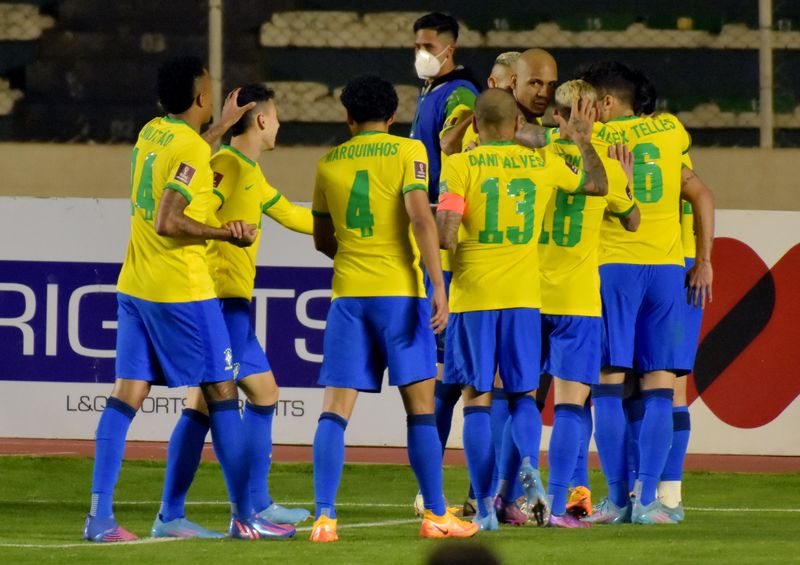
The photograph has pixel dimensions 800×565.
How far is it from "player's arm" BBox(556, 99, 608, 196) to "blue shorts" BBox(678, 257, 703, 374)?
0.96 meters

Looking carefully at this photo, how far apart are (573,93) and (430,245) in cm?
115

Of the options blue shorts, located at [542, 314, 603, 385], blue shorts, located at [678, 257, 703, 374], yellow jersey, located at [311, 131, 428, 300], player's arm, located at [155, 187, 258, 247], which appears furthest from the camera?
blue shorts, located at [678, 257, 703, 374]

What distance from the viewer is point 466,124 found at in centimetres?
711

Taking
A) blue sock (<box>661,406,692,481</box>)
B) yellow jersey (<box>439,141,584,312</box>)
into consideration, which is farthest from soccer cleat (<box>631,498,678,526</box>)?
yellow jersey (<box>439,141,584,312</box>)

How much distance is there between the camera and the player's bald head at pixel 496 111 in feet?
20.5

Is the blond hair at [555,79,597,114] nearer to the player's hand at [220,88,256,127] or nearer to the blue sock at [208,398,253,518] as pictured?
the player's hand at [220,88,256,127]

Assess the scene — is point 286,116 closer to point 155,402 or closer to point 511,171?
point 155,402

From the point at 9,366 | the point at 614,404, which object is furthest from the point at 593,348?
the point at 9,366

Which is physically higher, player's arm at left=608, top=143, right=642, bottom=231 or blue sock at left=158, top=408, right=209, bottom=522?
player's arm at left=608, top=143, right=642, bottom=231

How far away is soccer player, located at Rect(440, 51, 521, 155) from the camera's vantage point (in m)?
7.08

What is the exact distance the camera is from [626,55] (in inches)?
462

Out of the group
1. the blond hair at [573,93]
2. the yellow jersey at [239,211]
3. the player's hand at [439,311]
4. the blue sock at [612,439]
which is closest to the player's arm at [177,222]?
the yellow jersey at [239,211]

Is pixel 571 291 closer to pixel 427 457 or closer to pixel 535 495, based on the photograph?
pixel 535 495

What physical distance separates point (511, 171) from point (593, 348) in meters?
0.85
